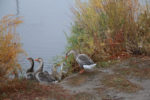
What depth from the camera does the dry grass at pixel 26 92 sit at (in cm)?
404

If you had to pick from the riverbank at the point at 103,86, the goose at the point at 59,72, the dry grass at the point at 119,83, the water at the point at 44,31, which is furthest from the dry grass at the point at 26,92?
the water at the point at 44,31

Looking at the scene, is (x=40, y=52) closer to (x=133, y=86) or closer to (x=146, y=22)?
(x=146, y=22)

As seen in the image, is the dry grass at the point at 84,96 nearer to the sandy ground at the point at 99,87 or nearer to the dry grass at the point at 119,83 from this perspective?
the sandy ground at the point at 99,87

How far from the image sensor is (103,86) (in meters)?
4.64

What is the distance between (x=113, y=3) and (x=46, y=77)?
2.48 m

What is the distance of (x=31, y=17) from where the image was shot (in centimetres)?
2020

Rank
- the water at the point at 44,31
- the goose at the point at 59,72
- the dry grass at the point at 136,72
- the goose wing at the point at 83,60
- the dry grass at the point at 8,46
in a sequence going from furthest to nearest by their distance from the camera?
1. the water at the point at 44,31
2. the goose at the point at 59,72
3. the goose wing at the point at 83,60
4. the dry grass at the point at 8,46
5. the dry grass at the point at 136,72

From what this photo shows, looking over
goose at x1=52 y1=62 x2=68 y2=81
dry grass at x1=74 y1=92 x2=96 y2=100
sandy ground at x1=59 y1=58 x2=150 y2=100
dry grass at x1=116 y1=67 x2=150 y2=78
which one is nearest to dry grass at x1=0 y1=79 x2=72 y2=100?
dry grass at x1=74 y1=92 x2=96 y2=100

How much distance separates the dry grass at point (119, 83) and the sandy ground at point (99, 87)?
0.28ft

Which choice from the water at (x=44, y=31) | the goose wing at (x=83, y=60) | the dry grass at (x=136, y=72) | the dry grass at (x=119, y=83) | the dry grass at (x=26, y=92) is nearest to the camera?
the dry grass at (x=26, y=92)

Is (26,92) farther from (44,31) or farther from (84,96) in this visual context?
(44,31)

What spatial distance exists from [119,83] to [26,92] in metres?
1.65

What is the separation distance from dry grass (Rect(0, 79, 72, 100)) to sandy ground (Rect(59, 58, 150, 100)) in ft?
0.90

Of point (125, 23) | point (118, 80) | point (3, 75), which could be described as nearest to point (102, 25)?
point (125, 23)
